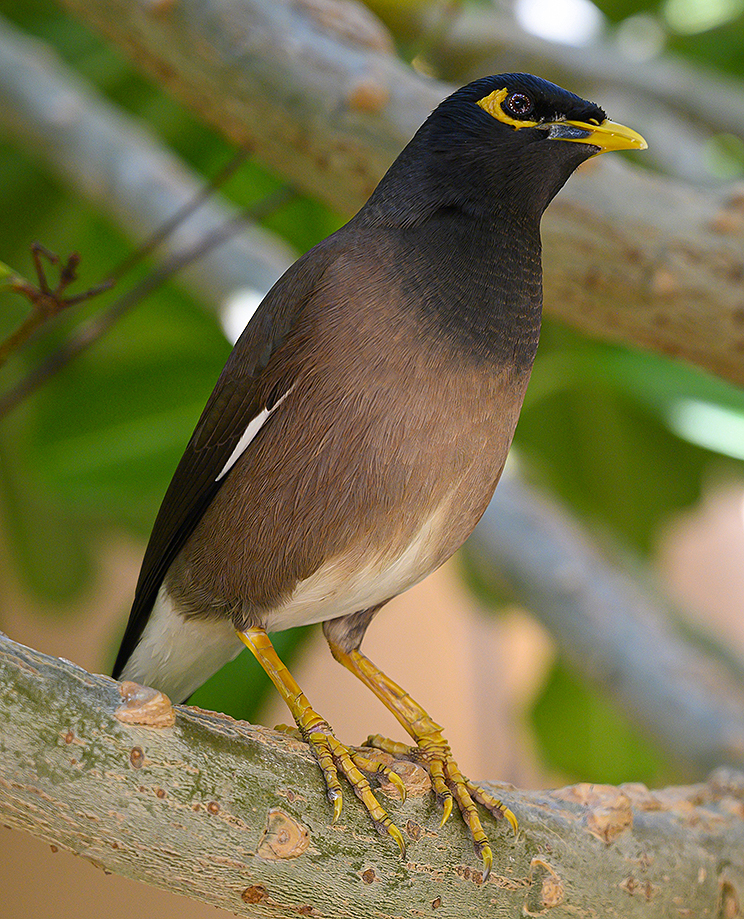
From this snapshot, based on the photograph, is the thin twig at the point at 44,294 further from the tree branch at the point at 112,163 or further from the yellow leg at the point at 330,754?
the tree branch at the point at 112,163

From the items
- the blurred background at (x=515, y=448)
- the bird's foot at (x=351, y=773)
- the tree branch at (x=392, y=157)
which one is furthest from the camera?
the blurred background at (x=515, y=448)

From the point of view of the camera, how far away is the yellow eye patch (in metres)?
0.83

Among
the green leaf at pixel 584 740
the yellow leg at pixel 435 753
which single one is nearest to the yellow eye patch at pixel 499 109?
the yellow leg at pixel 435 753

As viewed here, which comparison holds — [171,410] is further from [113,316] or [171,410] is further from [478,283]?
[478,283]

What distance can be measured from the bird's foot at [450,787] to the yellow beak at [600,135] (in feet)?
1.87

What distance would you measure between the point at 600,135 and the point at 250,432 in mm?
404

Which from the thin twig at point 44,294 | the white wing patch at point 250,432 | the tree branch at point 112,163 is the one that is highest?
the tree branch at point 112,163

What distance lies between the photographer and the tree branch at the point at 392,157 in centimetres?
111

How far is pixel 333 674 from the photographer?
2.75m

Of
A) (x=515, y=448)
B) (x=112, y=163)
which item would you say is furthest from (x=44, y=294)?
(x=515, y=448)

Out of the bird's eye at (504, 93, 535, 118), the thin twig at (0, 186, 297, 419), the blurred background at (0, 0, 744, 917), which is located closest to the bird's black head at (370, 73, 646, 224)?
the bird's eye at (504, 93, 535, 118)

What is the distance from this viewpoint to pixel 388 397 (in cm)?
78

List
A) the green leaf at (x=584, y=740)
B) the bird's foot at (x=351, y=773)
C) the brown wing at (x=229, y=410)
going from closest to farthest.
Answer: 1. the bird's foot at (x=351, y=773)
2. the brown wing at (x=229, y=410)
3. the green leaf at (x=584, y=740)

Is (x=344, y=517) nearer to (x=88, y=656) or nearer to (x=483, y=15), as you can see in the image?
(x=483, y=15)
